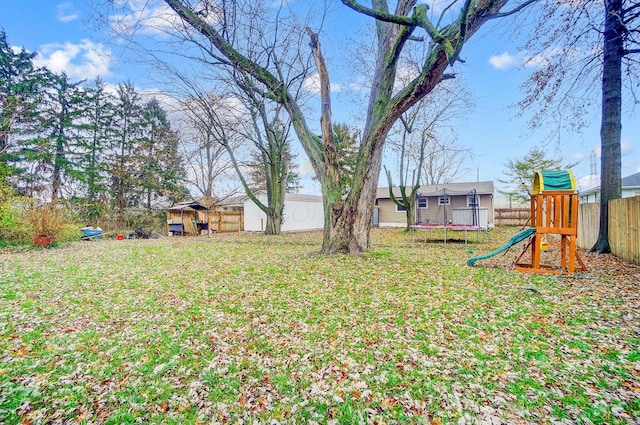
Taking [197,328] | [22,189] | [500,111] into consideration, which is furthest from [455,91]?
[22,189]

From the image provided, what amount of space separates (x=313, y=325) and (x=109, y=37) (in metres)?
7.57

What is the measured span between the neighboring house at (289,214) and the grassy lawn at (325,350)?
14619mm

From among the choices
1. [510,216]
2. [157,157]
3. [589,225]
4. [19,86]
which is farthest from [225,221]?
[510,216]

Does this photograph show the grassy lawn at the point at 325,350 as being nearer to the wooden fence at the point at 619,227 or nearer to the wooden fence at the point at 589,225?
the wooden fence at the point at 619,227

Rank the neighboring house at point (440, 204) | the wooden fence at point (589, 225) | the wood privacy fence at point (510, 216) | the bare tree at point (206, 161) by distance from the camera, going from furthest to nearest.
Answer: the wood privacy fence at point (510, 216), the neighboring house at point (440, 204), the bare tree at point (206, 161), the wooden fence at point (589, 225)

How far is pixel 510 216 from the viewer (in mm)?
20125

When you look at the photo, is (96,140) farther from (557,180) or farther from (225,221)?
(557,180)

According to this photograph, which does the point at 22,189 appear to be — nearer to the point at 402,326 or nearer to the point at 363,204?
the point at 363,204

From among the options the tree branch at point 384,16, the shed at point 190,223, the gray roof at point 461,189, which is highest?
the tree branch at point 384,16

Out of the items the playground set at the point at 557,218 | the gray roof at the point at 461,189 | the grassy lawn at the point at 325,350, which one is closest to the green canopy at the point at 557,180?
the playground set at the point at 557,218

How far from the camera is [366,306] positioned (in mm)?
3889

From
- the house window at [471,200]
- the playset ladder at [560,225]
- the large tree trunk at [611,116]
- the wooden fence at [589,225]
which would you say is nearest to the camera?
the playset ladder at [560,225]

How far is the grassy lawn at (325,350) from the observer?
6.71ft

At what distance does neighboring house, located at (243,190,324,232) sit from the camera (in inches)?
778
